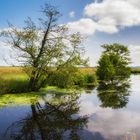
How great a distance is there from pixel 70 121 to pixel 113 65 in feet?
183

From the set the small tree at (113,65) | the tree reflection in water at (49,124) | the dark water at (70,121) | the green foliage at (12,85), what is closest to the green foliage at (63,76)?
the green foliage at (12,85)

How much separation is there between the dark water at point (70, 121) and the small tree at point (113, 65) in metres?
36.0

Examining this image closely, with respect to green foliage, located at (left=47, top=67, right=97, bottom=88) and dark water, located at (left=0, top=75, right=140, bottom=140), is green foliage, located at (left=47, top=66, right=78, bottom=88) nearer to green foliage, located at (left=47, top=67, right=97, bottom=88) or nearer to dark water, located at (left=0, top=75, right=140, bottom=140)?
green foliage, located at (left=47, top=67, right=97, bottom=88)

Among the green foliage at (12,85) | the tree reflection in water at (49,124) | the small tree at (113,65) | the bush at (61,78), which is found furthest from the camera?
the small tree at (113,65)

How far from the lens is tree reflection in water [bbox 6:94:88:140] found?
49.3 ft

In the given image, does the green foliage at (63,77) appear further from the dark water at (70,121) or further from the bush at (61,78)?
the dark water at (70,121)

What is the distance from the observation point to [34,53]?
35875 mm

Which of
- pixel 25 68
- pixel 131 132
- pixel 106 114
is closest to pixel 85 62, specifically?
pixel 25 68

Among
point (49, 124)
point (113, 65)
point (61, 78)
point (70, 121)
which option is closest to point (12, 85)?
point (61, 78)

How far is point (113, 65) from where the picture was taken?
73.7 metres

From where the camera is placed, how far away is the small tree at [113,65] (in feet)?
Answer: 209

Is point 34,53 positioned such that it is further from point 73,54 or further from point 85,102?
point 85,102

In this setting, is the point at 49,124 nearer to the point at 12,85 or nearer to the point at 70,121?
the point at 70,121

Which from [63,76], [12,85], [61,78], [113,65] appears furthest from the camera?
[113,65]
